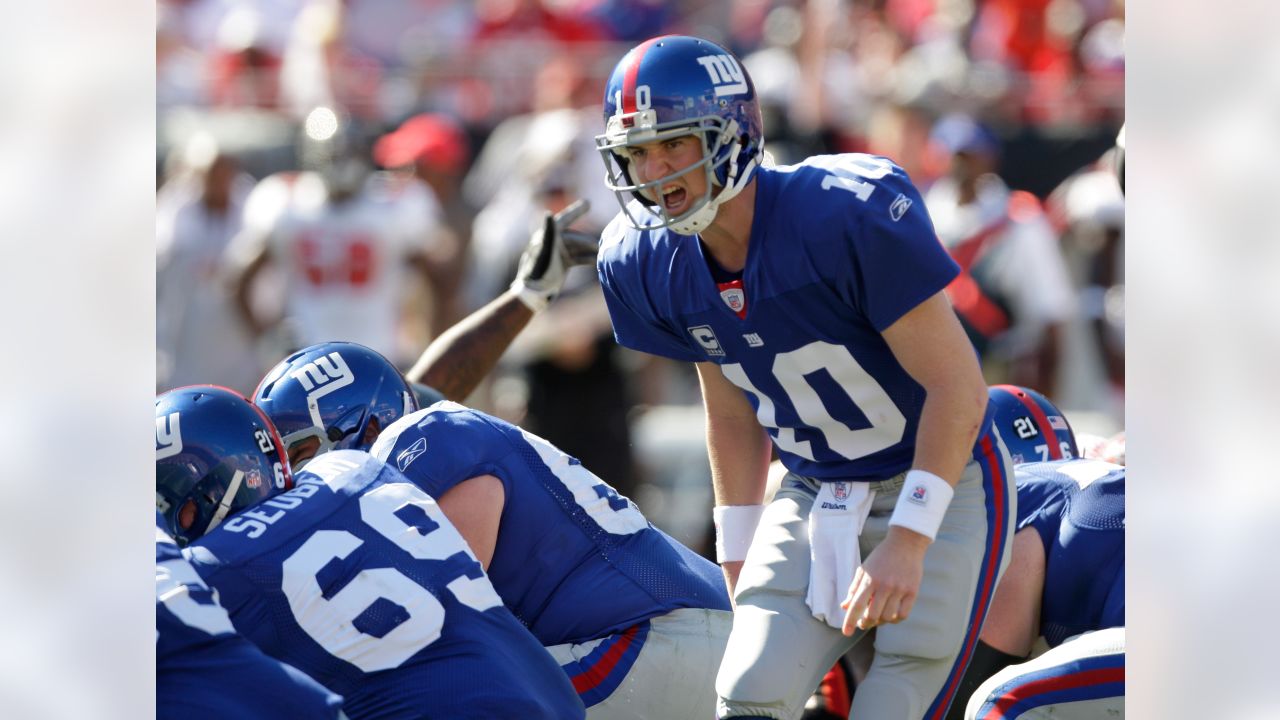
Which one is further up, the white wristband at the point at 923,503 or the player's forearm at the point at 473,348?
the white wristband at the point at 923,503

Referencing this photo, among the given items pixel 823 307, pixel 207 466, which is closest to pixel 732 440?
pixel 823 307

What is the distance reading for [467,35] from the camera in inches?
444

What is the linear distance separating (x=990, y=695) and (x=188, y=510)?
166 centimetres

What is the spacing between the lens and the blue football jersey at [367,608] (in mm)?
2805

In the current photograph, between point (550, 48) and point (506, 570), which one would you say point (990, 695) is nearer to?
point (506, 570)

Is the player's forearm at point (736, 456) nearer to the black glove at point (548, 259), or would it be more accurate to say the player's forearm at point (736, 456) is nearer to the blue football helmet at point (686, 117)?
the blue football helmet at point (686, 117)

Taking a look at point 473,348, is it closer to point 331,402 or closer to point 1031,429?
point 331,402

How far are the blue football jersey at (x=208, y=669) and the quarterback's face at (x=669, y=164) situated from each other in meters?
1.19

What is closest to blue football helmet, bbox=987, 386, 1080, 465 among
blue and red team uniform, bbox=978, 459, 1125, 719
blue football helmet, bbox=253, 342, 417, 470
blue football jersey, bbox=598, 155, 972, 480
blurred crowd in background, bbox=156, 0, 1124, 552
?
blue and red team uniform, bbox=978, 459, 1125, 719

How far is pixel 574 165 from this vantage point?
9117 millimetres

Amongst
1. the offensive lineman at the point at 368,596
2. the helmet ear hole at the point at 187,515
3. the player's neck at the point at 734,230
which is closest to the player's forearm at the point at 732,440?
the player's neck at the point at 734,230

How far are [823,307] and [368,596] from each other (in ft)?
3.32

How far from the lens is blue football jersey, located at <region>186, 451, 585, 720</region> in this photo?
280 cm
